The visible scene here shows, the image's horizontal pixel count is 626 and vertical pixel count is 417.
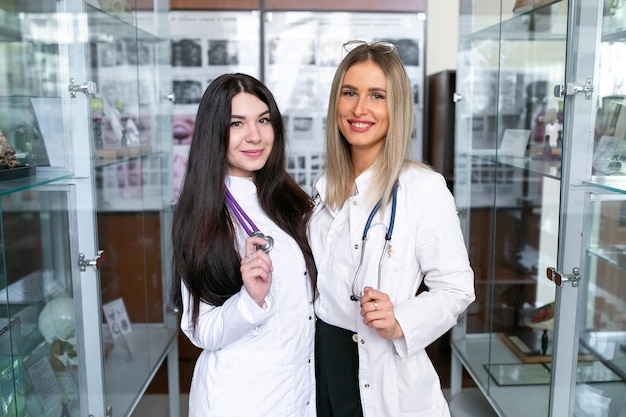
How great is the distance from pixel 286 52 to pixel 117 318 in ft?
6.72

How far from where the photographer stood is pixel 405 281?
1.88 meters

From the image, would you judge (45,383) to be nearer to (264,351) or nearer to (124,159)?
(264,351)

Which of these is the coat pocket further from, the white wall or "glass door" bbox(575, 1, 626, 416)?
the white wall

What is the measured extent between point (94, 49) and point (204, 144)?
101 centimetres

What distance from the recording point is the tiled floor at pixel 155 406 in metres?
3.55

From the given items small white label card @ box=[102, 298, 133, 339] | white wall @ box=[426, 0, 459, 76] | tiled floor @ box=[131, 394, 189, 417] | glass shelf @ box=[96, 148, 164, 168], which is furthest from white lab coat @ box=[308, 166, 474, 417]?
white wall @ box=[426, 0, 459, 76]

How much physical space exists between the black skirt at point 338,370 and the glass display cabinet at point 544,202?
0.72 m

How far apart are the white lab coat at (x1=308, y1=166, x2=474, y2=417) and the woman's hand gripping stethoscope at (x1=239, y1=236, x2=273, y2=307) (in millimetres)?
303

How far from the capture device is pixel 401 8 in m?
4.04

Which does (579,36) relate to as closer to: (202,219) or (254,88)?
(254,88)

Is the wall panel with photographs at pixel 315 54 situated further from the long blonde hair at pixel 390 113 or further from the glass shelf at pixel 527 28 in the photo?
the long blonde hair at pixel 390 113

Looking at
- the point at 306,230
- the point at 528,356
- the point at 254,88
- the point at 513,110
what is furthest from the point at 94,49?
the point at 528,356

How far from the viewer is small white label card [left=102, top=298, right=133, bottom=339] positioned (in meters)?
2.94

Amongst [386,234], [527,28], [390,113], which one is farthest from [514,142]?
[386,234]
